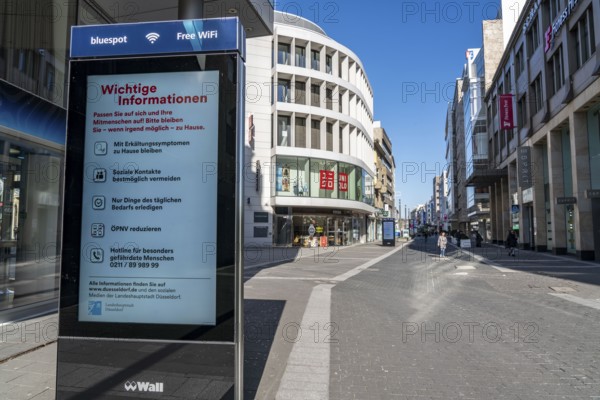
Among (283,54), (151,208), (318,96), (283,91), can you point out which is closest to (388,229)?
(318,96)

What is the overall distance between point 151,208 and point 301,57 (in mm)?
38664

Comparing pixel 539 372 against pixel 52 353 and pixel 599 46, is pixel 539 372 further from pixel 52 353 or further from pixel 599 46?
pixel 599 46

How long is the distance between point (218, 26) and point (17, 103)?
6266 mm

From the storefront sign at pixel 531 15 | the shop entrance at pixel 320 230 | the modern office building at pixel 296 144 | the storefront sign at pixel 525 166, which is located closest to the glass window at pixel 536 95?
the storefront sign at pixel 525 166

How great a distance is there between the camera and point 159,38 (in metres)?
3.47

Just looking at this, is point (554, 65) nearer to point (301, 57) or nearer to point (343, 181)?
point (343, 181)

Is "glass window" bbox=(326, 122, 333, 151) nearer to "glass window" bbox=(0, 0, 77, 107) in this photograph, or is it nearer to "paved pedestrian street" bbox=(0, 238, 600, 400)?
"paved pedestrian street" bbox=(0, 238, 600, 400)

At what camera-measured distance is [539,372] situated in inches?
191

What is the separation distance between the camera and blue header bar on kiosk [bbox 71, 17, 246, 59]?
339cm

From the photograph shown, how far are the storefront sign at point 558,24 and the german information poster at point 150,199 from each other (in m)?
24.8

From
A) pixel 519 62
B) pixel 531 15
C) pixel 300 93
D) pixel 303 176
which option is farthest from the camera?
pixel 300 93

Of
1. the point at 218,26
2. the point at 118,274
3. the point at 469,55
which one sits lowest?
the point at 118,274

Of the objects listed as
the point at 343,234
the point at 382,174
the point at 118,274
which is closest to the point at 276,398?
the point at 118,274

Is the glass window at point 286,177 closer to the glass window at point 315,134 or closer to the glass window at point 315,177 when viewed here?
the glass window at point 315,177
